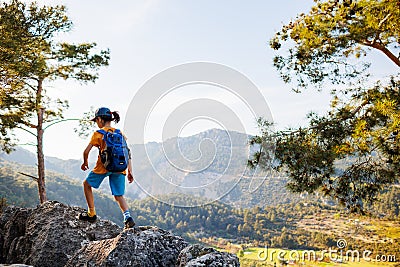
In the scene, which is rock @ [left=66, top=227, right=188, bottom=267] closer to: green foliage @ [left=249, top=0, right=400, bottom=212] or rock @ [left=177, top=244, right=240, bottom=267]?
rock @ [left=177, top=244, right=240, bottom=267]

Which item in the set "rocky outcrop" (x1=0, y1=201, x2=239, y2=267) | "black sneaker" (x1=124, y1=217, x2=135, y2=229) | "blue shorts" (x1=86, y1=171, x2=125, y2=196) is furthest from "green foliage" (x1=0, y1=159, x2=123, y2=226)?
"black sneaker" (x1=124, y1=217, x2=135, y2=229)

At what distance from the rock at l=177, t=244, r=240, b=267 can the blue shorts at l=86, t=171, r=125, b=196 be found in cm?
193

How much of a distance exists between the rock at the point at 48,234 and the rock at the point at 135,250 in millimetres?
1026

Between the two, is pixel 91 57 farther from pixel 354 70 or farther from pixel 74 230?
pixel 74 230

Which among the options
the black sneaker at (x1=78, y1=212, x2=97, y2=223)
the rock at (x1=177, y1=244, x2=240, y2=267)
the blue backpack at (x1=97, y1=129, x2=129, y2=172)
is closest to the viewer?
the rock at (x1=177, y1=244, x2=240, y2=267)

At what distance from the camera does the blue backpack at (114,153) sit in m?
4.98

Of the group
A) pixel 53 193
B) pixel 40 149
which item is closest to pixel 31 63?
pixel 40 149

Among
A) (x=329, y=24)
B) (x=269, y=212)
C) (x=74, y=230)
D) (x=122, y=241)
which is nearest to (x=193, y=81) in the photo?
(x=329, y=24)

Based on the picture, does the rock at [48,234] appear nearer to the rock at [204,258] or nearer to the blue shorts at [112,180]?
the blue shorts at [112,180]

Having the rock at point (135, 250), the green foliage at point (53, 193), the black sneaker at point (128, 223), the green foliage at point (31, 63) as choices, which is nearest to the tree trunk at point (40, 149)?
the green foliage at point (31, 63)

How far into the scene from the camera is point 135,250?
3.64 metres

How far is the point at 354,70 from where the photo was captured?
395 inches

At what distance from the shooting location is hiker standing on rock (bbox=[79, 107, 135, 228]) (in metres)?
4.99

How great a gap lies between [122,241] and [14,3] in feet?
35.8
